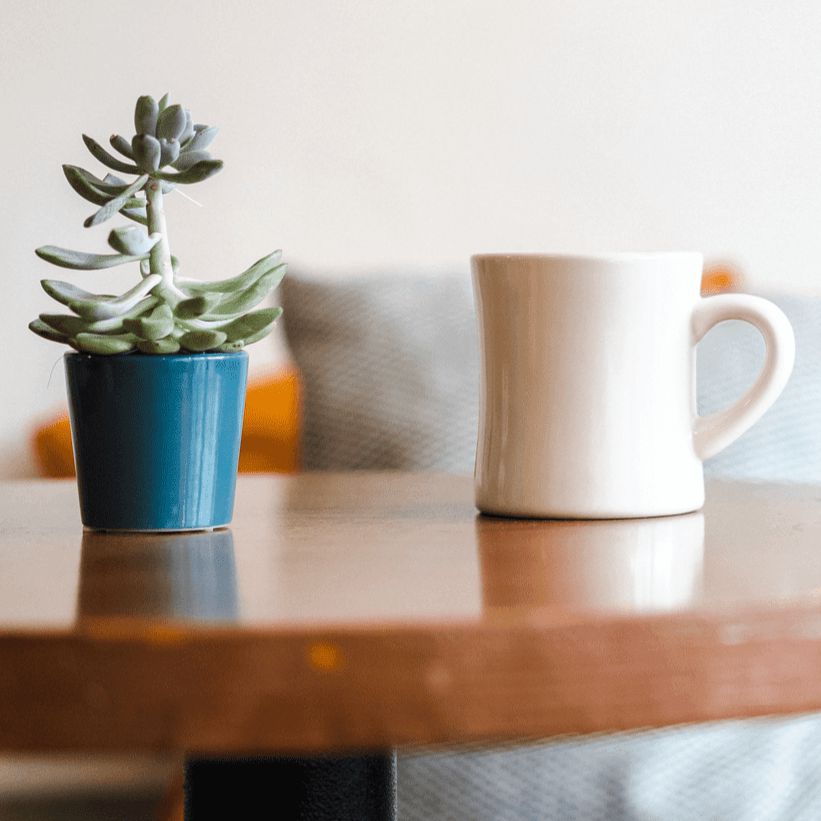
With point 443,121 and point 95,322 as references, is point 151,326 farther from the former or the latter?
point 443,121

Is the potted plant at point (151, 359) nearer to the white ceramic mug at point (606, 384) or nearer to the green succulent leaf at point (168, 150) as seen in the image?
the green succulent leaf at point (168, 150)

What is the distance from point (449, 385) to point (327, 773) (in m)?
0.62

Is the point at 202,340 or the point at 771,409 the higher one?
the point at 202,340

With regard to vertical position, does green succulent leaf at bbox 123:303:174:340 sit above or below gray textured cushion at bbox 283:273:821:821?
above

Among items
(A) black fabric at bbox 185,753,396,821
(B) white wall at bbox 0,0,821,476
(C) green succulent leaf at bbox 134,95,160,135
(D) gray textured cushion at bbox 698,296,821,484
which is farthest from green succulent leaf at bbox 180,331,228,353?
(B) white wall at bbox 0,0,821,476

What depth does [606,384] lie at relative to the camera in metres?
0.64

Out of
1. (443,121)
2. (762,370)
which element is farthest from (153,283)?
(443,121)

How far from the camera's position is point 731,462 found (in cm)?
117

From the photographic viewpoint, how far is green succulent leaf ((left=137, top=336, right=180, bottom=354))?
615 millimetres

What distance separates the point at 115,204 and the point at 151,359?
0.25 feet

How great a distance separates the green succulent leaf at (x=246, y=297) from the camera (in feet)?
2.08

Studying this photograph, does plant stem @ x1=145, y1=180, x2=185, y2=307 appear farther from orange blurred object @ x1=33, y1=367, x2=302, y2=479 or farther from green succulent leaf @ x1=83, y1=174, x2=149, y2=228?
orange blurred object @ x1=33, y1=367, x2=302, y2=479

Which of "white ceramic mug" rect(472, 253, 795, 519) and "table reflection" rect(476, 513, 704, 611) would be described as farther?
"white ceramic mug" rect(472, 253, 795, 519)

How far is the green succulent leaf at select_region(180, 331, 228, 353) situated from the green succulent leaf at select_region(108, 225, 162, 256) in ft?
0.16
